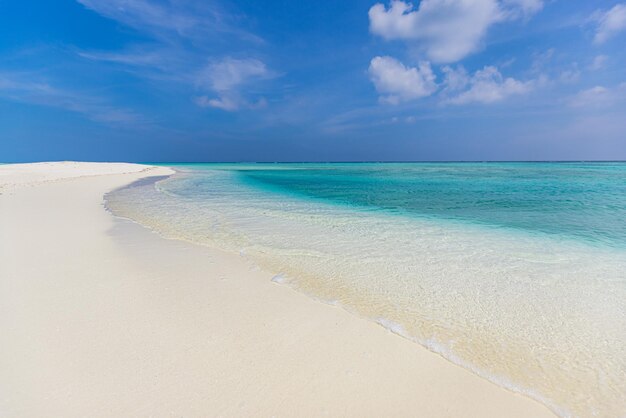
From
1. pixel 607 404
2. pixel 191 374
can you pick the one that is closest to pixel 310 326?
pixel 191 374

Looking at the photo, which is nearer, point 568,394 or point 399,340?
point 568,394

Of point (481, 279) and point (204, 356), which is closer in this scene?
point (204, 356)

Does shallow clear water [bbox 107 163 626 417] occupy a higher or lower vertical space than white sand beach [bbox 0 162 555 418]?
lower

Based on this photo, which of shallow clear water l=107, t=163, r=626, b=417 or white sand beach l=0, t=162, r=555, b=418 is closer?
white sand beach l=0, t=162, r=555, b=418

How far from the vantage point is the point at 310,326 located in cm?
347

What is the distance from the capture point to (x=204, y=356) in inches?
113

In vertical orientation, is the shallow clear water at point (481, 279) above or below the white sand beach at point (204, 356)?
below

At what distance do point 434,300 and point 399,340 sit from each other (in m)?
1.22

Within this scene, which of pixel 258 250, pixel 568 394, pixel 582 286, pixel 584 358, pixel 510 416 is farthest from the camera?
pixel 258 250

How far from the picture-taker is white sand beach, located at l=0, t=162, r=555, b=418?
2.34 metres

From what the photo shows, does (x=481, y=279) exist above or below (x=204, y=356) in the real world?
below

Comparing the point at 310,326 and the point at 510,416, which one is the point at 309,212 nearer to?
the point at 310,326

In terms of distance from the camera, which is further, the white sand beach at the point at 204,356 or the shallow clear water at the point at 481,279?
the shallow clear water at the point at 481,279

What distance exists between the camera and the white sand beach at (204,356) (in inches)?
92.1
